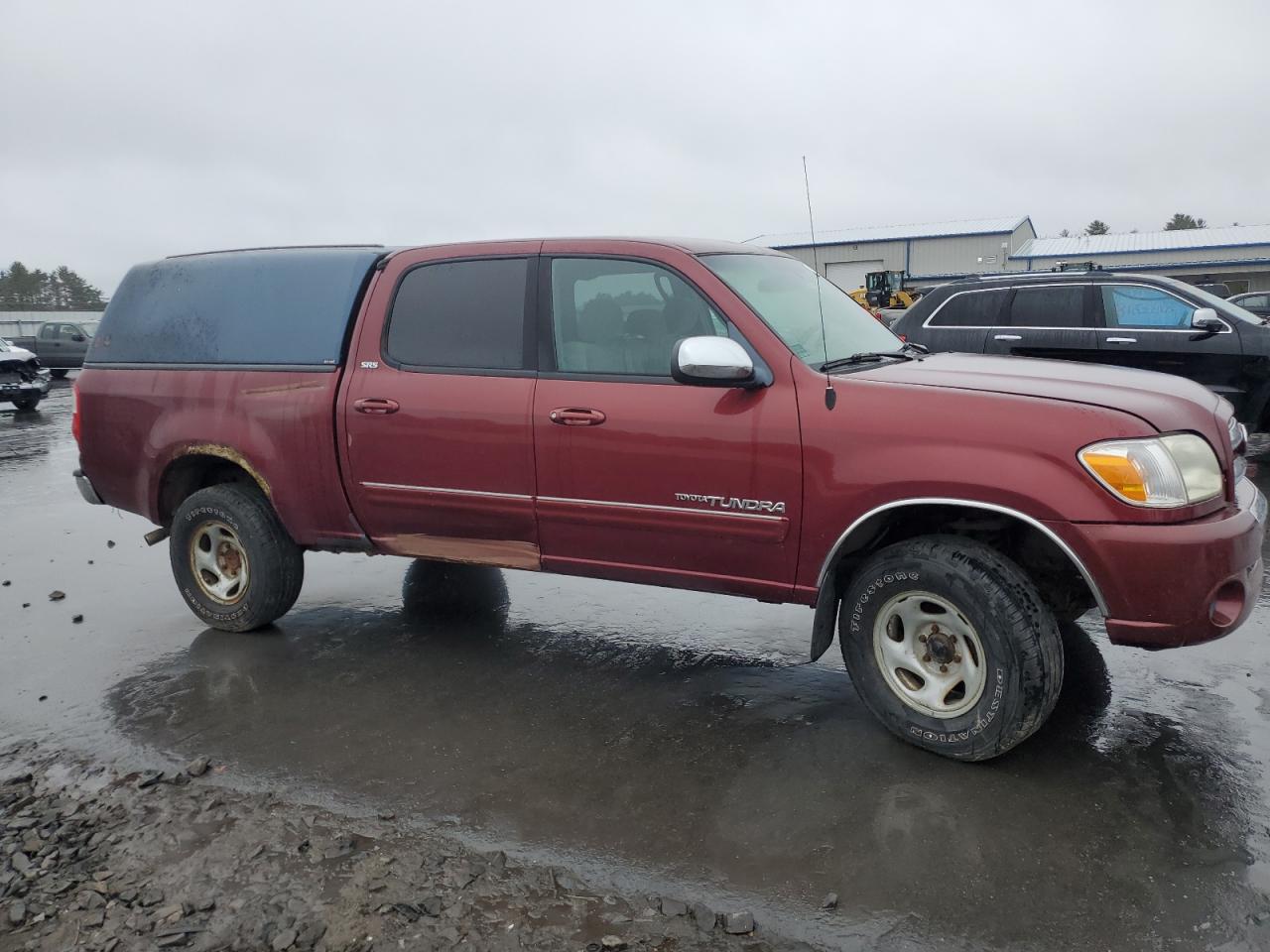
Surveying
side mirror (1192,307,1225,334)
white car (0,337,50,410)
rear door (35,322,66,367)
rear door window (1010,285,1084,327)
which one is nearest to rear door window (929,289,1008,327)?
rear door window (1010,285,1084,327)

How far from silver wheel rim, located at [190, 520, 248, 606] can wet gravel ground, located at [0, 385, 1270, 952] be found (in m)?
0.25

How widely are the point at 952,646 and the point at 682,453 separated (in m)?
1.23

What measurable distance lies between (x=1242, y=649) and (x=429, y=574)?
14.8ft

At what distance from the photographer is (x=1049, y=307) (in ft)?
29.4

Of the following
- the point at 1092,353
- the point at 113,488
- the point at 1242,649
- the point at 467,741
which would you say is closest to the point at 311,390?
the point at 113,488

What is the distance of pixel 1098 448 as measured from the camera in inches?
127

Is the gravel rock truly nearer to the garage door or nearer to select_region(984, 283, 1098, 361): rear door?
select_region(984, 283, 1098, 361): rear door

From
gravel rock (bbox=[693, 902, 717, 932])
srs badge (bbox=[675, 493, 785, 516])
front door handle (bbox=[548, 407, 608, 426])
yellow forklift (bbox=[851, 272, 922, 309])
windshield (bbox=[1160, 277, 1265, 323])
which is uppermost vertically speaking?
yellow forklift (bbox=[851, 272, 922, 309])

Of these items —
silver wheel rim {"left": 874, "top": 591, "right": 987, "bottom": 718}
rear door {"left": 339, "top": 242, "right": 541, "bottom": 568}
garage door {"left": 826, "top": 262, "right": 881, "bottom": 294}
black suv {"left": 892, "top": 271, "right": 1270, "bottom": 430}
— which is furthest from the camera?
garage door {"left": 826, "top": 262, "right": 881, "bottom": 294}

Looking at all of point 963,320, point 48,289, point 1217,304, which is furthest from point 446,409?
point 48,289

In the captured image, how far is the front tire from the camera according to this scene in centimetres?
505

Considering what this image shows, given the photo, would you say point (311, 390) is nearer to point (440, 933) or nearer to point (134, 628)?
point (134, 628)

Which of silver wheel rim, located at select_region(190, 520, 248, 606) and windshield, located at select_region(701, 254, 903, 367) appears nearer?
windshield, located at select_region(701, 254, 903, 367)

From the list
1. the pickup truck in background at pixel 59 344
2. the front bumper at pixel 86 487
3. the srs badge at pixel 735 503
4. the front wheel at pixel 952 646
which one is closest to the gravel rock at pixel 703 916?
the front wheel at pixel 952 646
